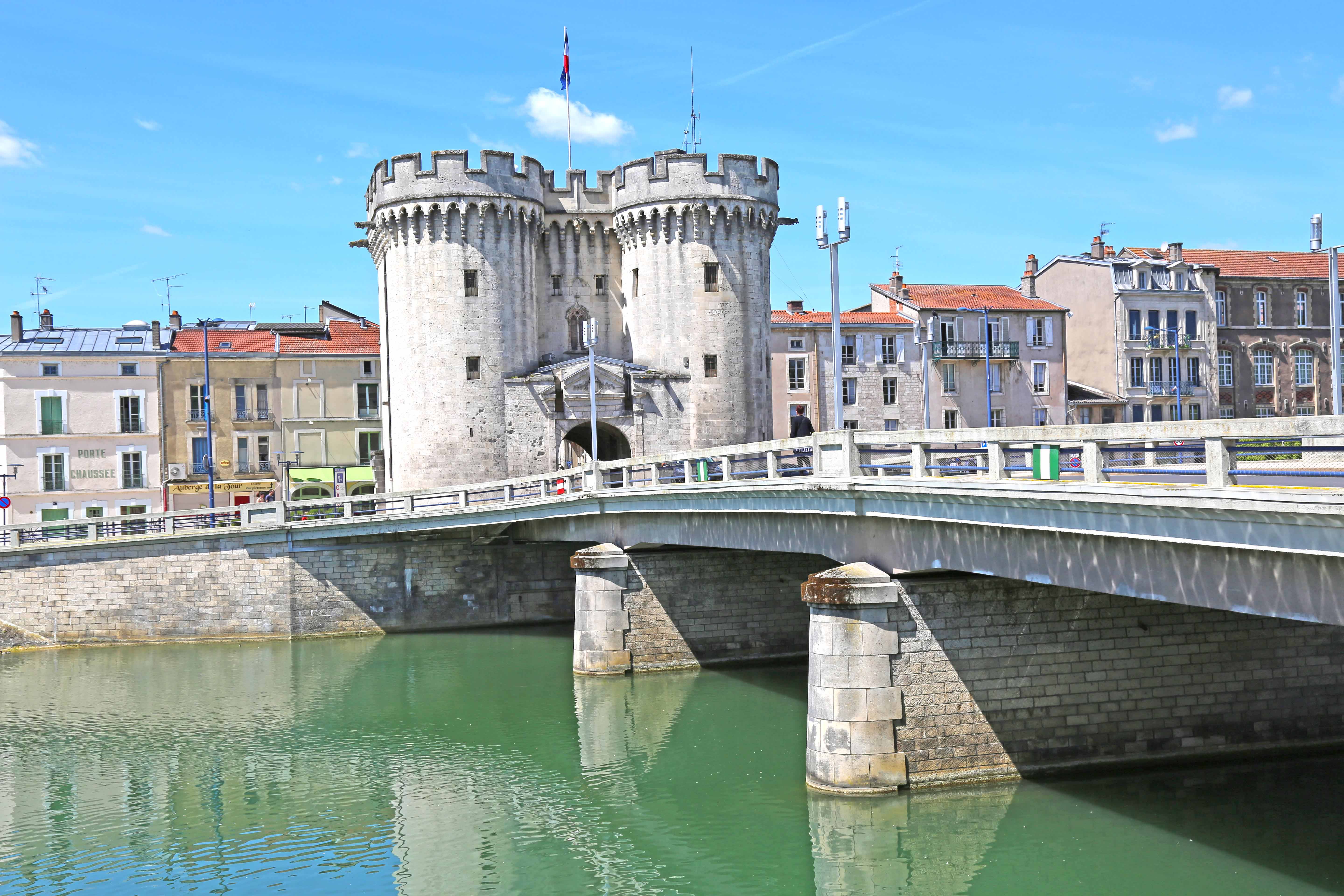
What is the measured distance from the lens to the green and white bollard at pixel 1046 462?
1468 cm

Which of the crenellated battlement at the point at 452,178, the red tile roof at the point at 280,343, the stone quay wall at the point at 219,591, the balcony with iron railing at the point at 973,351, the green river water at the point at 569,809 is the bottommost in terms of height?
the green river water at the point at 569,809

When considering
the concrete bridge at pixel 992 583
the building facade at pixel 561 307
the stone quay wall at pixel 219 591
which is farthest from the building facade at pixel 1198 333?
the stone quay wall at pixel 219 591

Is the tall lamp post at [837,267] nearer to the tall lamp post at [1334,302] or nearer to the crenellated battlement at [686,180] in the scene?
the tall lamp post at [1334,302]

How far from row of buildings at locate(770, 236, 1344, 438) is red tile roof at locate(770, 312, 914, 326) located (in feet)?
0.35

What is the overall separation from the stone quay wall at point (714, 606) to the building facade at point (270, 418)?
25393 mm

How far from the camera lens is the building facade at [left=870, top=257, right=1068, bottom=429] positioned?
193 ft

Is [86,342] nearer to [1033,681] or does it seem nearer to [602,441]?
[602,441]

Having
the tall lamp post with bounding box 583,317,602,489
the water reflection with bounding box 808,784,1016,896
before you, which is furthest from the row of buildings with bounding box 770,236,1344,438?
the water reflection with bounding box 808,784,1016,896

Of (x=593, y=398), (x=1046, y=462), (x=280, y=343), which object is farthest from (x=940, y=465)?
(x=280, y=343)

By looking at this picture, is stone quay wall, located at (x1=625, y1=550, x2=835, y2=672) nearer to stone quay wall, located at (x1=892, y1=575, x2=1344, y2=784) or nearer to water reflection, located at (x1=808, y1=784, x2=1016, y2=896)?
water reflection, located at (x1=808, y1=784, x2=1016, y2=896)

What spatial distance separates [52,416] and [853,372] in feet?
113

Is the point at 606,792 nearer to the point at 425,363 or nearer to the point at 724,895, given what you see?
the point at 724,895

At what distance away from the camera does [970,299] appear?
2372 inches

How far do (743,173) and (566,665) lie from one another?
70.1ft
